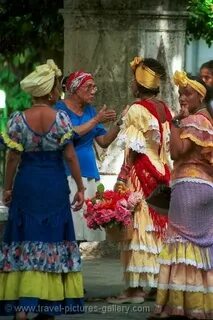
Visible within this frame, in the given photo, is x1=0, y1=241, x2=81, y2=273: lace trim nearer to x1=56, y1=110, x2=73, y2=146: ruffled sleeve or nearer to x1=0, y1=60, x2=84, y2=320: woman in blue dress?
x1=0, y1=60, x2=84, y2=320: woman in blue dress

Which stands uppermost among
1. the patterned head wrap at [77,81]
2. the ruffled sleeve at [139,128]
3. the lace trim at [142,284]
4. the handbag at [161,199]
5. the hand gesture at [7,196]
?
the patterned head wrap at [77,81]

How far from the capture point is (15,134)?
414 inches

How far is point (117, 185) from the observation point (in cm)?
1183

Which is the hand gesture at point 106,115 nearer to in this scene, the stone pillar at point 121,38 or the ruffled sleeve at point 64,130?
the ruffled sleeve at point 64,130

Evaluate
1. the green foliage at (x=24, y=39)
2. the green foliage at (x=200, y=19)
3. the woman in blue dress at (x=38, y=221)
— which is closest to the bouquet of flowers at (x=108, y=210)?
the woman in blue dress at (x=38, y=221)

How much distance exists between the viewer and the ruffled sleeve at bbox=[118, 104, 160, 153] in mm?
11719

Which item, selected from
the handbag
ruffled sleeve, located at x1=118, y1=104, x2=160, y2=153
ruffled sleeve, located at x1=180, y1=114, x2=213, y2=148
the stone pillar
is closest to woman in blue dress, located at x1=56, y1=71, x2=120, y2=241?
ruffled sleeve, located at x1=118, y1=104, x2=160, y2=153

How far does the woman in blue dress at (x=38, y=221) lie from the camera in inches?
412

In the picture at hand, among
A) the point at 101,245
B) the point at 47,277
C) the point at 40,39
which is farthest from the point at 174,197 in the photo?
the point at 40,39

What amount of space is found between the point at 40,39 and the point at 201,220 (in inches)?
268

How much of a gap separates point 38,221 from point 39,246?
166 mm

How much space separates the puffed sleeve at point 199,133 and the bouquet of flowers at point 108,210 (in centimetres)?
103

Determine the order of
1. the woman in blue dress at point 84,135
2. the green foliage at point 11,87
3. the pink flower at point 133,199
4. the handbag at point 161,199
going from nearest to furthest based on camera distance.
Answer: the handbag at point 161,199, the pink flower at point 133,199, the woman in blue dress at point 84,135, the green foliage at point 11,87

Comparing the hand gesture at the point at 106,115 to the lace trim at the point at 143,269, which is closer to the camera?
the hand gesture at the point at 106,115
